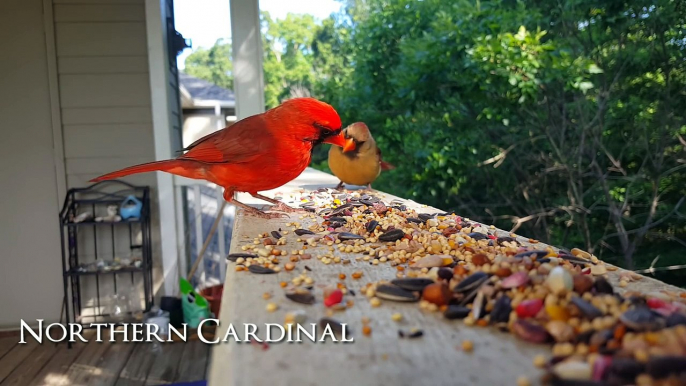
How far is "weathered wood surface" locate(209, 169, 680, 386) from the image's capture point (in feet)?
1.65

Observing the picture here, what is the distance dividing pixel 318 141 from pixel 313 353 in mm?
1177

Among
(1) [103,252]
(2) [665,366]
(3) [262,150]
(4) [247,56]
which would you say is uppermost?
(4) [247,56]

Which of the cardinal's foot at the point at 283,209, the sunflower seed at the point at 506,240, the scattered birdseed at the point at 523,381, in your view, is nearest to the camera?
the scattered birdseed at the point at 523,381

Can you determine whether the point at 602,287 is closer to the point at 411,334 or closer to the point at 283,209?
the point at 411,334

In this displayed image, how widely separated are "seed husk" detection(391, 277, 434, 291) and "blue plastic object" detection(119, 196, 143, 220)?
366 cm

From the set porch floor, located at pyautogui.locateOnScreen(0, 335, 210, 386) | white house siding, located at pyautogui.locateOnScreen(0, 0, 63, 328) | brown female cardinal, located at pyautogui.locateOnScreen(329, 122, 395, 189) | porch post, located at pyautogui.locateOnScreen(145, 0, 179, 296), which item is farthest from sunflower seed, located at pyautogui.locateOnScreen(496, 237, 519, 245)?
white house siding, located at pyautogui.locateOnScreen(0, 0, 63, 328)

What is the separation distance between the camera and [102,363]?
11.8 feet

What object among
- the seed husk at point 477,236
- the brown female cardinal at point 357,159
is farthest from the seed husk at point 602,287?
the brown female cardinal at point 357,159

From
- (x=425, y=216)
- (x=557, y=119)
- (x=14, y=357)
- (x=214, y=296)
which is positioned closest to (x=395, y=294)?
(x=425, y=216)

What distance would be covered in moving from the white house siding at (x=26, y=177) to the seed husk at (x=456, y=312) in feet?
14.1

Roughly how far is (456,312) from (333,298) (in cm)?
17

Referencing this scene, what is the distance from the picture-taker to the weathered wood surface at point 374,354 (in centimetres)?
50

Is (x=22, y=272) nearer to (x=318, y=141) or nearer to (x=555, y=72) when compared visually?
(x=318, y=141)

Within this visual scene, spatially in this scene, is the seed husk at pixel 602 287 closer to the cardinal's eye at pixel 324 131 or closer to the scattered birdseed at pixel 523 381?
the scattered birdseed at pixel 523 381
